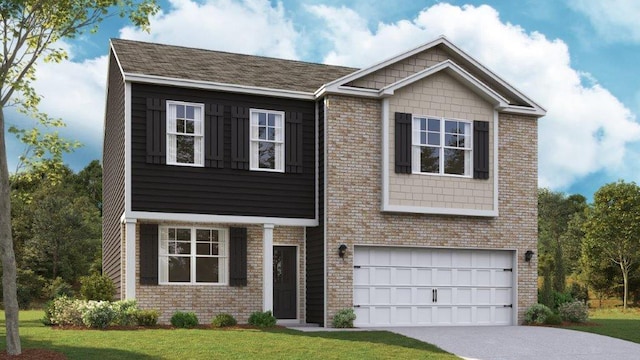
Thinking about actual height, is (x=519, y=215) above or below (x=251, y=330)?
above

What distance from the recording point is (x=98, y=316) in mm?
19016

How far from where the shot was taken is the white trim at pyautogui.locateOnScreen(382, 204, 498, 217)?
883 inches

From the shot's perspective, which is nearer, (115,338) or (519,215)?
(115,338)

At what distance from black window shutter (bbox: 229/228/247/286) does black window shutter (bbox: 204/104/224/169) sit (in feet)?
6.47

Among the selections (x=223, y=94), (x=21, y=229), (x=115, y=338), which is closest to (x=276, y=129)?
(x=223, y=94)

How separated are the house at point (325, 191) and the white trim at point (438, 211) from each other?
4 cm

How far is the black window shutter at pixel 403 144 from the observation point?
2245cm

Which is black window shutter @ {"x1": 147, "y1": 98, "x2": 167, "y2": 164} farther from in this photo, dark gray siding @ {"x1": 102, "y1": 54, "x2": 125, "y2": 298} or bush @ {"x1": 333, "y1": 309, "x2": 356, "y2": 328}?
bush @ {"x1": 333, "y1": 309, "x2": 356, "y2": 328}

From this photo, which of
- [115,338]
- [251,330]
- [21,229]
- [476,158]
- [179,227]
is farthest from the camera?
[21,229]

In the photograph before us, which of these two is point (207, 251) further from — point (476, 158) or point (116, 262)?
point (476, 158)

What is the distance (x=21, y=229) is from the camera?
1902 inches

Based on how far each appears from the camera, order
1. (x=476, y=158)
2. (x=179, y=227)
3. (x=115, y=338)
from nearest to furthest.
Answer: (x=115, y=338) → (x=179, y=227) → (x=476, y=158)

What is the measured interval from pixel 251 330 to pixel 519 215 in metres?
9.32

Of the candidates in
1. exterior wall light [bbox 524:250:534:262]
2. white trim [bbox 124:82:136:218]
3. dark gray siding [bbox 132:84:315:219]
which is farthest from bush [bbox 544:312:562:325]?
white trim [bbox 124:82:136:218]
